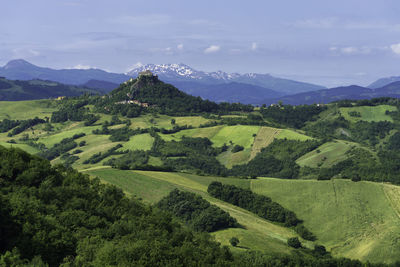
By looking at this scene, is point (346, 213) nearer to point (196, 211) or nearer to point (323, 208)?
point (323, 208)

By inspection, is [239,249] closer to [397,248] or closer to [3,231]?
[397,248]

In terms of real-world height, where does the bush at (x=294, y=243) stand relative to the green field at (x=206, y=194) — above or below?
below

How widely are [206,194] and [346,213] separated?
39.9 metres

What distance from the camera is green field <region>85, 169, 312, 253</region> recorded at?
103 metres

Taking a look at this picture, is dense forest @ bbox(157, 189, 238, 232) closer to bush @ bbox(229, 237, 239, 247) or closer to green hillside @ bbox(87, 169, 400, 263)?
green hillside @ bbox(87, 169, 400, 263)

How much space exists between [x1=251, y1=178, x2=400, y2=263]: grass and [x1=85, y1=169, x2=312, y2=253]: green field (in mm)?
8385

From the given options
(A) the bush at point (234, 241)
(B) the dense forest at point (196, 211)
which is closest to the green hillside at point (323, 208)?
(A) the bush at point (234, 241)

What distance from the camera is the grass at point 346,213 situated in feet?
363

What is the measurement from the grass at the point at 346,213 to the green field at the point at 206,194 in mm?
8385

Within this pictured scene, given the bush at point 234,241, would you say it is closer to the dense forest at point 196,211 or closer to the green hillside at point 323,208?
the green hillside at point 323,208

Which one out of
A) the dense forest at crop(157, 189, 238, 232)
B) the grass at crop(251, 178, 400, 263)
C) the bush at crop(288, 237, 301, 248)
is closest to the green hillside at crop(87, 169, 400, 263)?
the grass at crop(251, 178, 400, 263)

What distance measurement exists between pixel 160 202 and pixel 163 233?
199ft

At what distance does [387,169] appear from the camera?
7844 inches

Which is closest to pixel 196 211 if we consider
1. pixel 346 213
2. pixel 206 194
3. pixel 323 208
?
pixel 206 194
